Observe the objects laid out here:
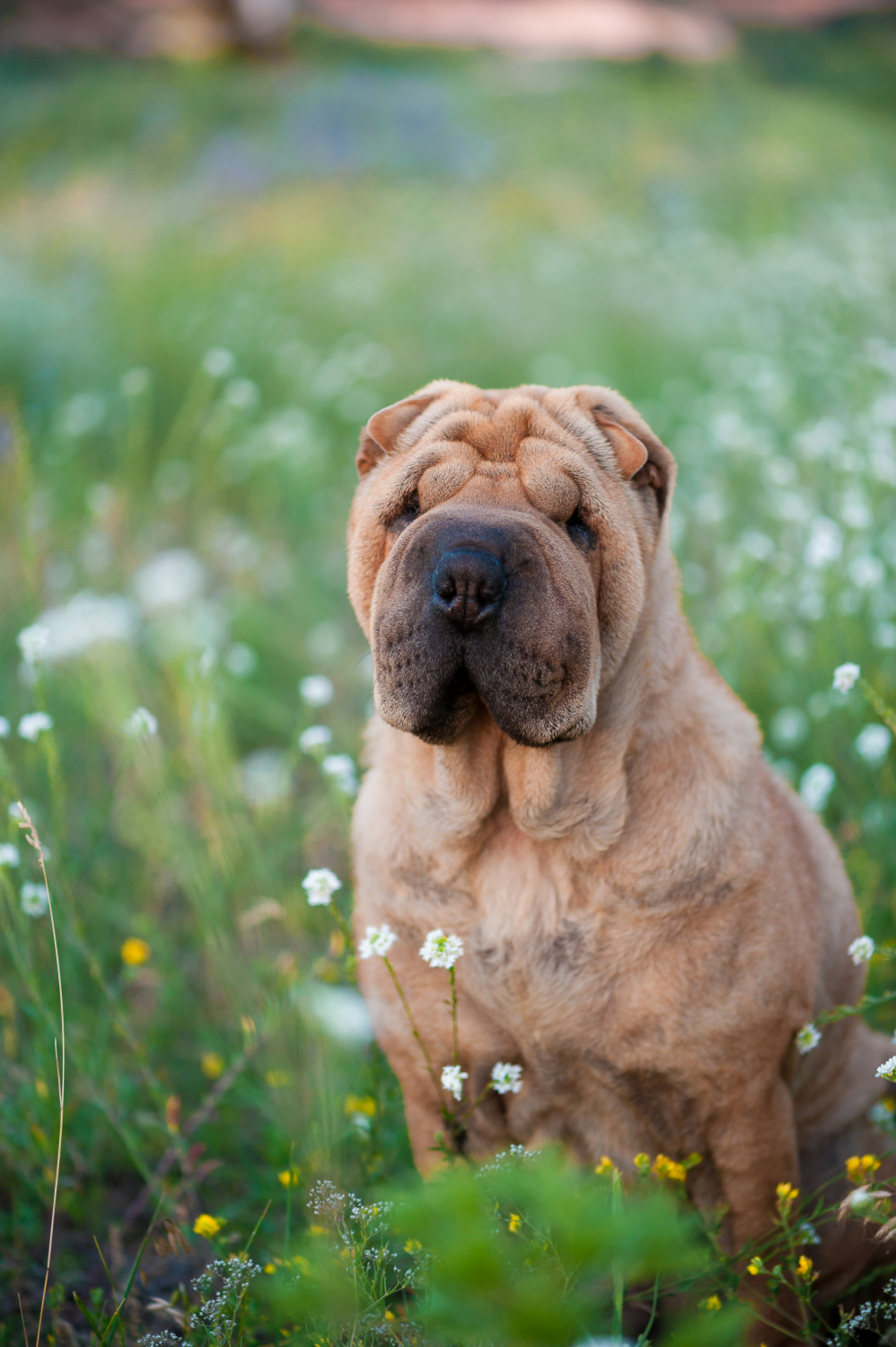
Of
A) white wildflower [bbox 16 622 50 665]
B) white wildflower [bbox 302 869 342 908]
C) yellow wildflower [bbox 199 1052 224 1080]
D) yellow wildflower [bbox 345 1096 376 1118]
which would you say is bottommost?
yellow wildflower [bbox 199 1052 224 1080]

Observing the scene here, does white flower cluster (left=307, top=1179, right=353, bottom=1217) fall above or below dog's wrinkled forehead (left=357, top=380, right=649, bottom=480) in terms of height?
below

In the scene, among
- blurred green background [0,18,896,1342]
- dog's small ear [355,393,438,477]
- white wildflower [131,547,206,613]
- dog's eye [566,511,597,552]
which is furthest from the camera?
white wildflower [131,547,206,613]

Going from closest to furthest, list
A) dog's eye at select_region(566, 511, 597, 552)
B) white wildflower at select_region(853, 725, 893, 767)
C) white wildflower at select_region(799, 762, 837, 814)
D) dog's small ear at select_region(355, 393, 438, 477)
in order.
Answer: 1. dog's eye at select_region(566, 511, 597, 552)
2. dog's small ear at select_region(355, 393, 438, 477)
3. white wildflower at select_region(799, 762, 837, 814)
4. white wildflower at select_region(853, 725, 893, 767)

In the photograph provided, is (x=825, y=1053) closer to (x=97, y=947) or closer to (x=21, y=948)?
(x=21, y=948)

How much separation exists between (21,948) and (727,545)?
3.12m

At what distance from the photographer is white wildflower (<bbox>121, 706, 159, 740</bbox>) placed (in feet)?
7.38

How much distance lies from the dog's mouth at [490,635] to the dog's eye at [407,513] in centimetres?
21

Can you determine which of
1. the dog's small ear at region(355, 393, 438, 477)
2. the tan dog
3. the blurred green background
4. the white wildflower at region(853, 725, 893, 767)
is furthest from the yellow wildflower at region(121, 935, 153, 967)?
the white wildflower at region(853, 725, 893, 767)

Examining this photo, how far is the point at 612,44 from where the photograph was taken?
13.8m

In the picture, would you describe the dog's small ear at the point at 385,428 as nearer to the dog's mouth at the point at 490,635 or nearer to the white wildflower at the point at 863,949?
the dog's mouth at the point at 490,635

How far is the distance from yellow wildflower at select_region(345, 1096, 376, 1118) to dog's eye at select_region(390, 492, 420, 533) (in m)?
1.29

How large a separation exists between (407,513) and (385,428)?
0.80ft

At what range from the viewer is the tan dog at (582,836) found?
1.81 meters

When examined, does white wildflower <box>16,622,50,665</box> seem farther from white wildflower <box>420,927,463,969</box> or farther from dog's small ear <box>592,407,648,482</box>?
dog's small ear <box>592,407,648,482</box>
